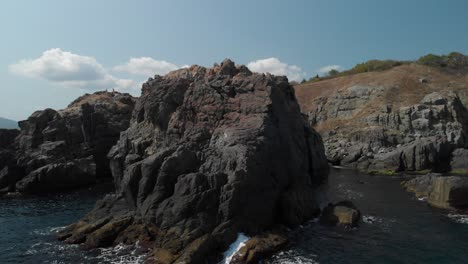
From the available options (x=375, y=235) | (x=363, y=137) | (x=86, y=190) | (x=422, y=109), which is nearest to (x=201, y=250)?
(x=375, y=235)

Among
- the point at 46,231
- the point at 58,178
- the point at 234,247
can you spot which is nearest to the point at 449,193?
the point at 234,247

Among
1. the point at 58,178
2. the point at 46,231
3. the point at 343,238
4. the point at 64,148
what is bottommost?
the point at 46,231

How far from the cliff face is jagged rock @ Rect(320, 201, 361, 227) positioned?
39790 millimetres

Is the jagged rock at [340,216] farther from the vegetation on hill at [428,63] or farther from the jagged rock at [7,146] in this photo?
the vegetation on hill at [428,63]

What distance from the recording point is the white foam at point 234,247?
3166 centimetres

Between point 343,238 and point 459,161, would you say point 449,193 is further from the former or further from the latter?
point 459,161

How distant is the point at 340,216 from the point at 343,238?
504 cm

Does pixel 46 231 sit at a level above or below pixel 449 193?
below

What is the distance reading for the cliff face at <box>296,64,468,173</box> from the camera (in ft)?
264

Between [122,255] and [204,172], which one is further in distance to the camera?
[204,172]

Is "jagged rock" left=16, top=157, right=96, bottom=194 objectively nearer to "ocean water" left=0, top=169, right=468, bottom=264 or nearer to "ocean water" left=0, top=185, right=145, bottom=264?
"ocean water" left=0, top=185, right=145, bottom=264

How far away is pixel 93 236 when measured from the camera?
36625 mm

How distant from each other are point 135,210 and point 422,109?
86.7m

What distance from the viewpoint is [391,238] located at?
120 ft
